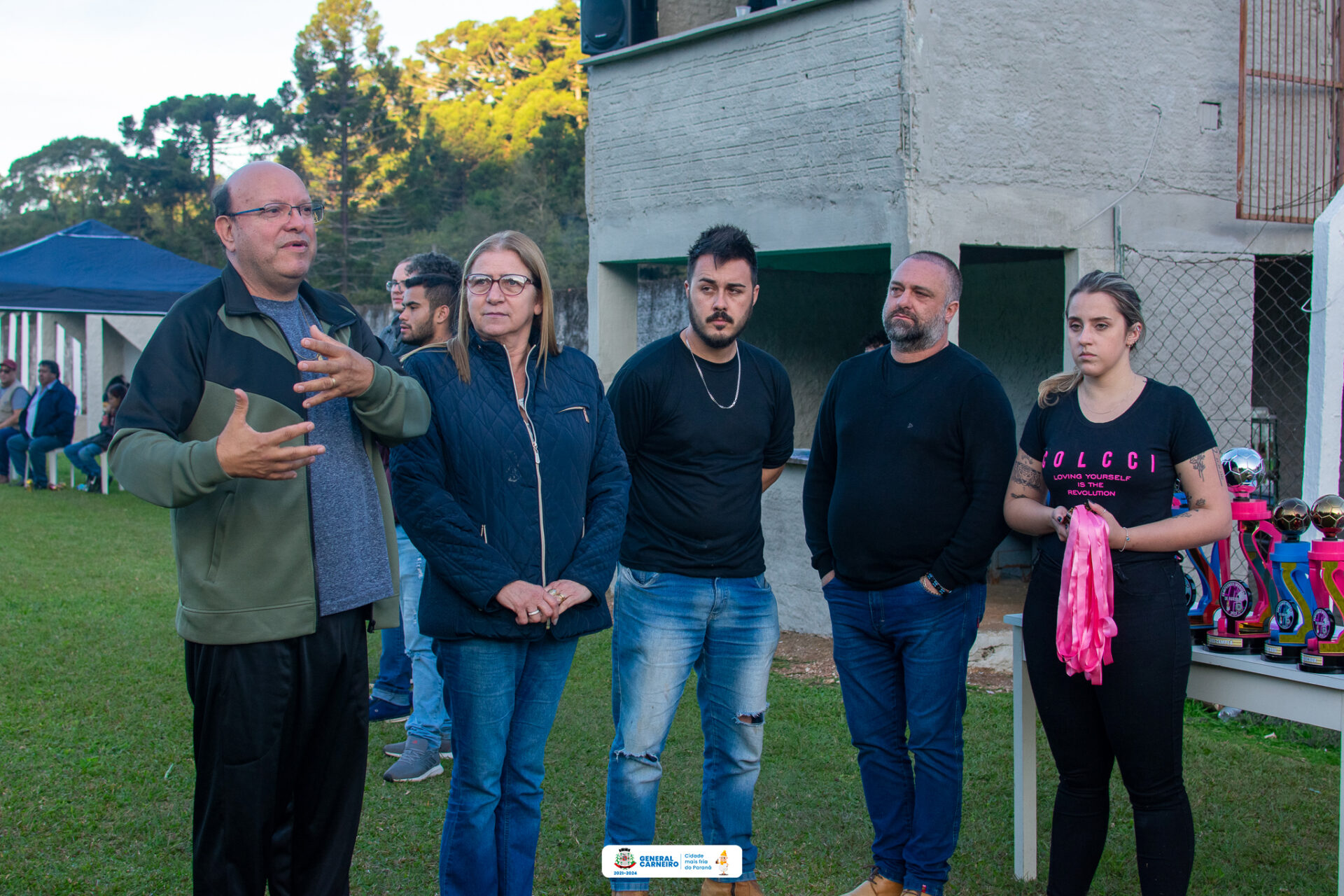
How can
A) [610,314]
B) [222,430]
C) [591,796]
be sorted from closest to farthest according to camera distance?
1. [222,430]
2. [591,796]
3. [610,314]

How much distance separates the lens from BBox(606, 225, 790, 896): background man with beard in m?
3.52

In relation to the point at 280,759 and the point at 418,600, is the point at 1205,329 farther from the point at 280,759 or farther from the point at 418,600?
the point at 280,759

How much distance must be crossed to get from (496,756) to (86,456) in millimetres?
14661

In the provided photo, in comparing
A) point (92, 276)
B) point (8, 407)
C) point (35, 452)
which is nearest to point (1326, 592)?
point (92, 276)

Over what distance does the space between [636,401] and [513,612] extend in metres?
0.89

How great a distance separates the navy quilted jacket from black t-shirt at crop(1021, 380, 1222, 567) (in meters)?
1.37

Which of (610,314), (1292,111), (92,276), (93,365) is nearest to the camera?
(1292,111)

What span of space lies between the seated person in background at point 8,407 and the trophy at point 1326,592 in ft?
57.6

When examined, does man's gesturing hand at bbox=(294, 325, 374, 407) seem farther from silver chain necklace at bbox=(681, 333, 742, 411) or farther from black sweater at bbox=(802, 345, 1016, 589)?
black sweater at bbox=(802, 345, 1016, 589)

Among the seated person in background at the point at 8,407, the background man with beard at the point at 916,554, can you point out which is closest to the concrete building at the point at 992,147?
the background man with beard at the point at 916,554

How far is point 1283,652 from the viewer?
11.1ft

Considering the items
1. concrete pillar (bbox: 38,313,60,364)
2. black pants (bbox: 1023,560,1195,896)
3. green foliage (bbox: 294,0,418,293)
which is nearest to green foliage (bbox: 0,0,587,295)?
green foliage (bbox: 294,0,418,293)

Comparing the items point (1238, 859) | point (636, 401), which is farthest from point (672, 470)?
point (1238, 859)

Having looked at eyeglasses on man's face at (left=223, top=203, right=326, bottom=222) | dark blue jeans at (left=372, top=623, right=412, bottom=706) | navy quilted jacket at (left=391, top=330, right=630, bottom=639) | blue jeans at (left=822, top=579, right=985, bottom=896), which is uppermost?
eyeglasses on man's face at (left=223, top=203, right=326, bottom=222)
